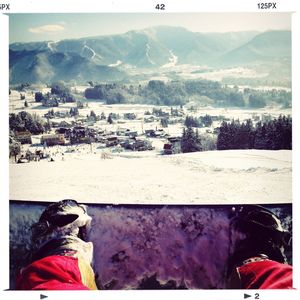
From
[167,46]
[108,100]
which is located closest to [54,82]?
[108,100]

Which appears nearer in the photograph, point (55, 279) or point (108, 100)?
point (55, 279)

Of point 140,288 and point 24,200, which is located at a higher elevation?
point 24,200

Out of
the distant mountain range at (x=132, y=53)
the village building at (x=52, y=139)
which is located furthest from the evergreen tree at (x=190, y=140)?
the village building at (x=52, y=139)

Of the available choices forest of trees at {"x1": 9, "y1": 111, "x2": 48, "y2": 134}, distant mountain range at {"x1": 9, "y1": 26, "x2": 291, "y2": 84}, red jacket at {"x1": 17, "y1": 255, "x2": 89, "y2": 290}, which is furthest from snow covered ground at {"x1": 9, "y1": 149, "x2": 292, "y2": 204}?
distant mountain range at {"x1": 9, "y1": 26, "x2": 291, "y2": 84}

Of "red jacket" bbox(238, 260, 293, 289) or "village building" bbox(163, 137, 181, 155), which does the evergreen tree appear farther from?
"red jacket" bbox(238, 260, 293, 289)

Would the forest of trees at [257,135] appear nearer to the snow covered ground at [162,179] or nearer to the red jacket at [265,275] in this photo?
the snow covered ground at [162,179]

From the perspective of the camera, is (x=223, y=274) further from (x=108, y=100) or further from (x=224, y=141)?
(x=108, y=100)
